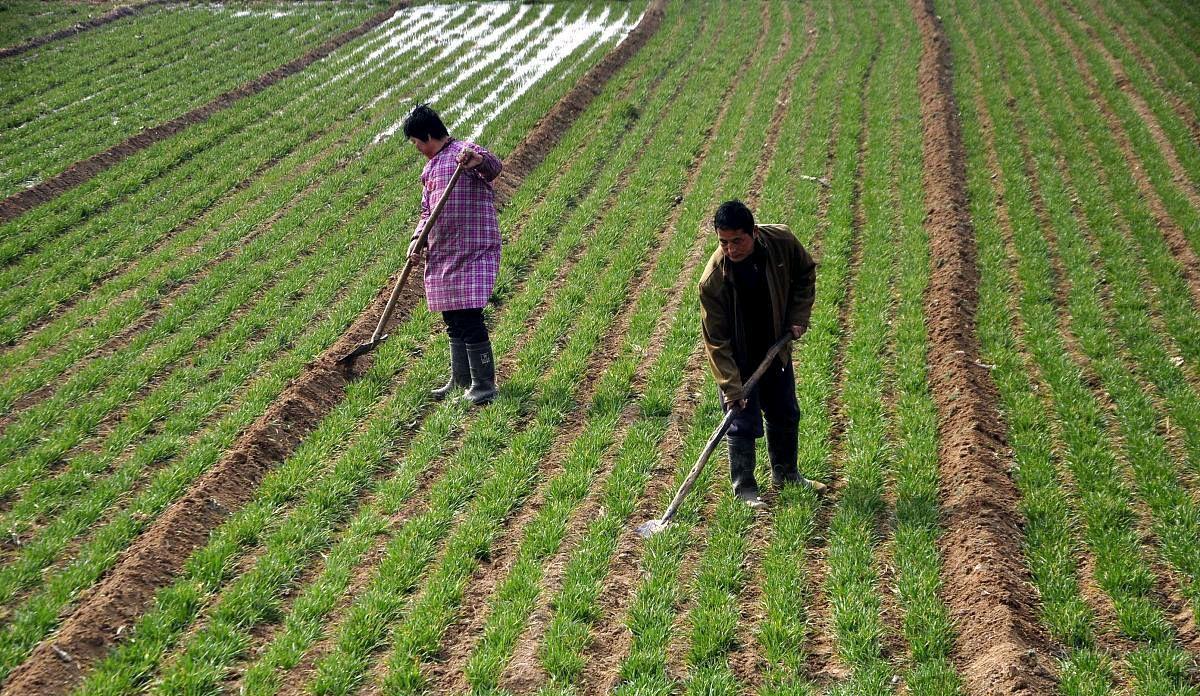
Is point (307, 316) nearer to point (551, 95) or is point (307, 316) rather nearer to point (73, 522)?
A: point (73, 522)

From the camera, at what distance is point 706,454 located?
5.30 metres

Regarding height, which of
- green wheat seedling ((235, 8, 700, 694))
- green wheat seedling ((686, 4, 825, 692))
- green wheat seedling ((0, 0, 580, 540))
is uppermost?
green wheat seedling ((0, 0, 580, 540))

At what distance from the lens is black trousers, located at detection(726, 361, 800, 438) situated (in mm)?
5430

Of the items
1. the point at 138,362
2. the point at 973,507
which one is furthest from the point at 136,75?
the point at 973,507

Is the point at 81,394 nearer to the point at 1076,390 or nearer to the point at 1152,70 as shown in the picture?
the point at 1076,390

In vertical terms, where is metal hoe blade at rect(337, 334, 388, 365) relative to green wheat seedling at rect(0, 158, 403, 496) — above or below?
below

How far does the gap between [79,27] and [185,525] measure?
66.1ft

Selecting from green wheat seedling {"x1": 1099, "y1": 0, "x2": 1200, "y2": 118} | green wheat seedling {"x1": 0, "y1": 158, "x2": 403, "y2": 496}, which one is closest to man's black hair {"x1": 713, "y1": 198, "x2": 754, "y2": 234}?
green wheat seedling {"x1": 0, "y1": 158, "x2": 403, "y2": 496}

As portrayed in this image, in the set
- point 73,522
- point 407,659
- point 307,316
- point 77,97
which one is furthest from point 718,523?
point 77,97

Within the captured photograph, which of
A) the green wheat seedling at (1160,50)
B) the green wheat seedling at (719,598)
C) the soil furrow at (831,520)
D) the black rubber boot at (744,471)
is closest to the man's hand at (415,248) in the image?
the black rubber boot at (744,471)

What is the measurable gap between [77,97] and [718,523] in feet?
50.5

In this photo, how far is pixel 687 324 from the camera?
819cm

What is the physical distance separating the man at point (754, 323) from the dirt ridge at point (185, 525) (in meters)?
3.27

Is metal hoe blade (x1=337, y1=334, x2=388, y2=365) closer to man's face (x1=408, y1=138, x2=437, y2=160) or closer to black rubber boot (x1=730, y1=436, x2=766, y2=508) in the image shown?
man's face (x1=408, y1=138, x2=437, y2=160)
